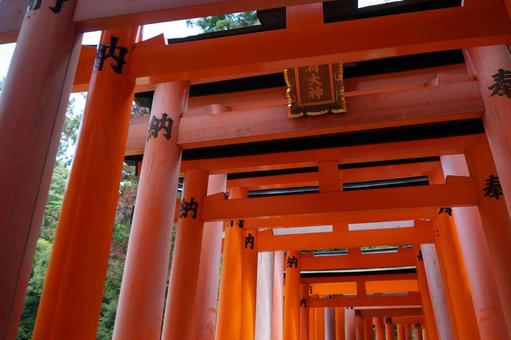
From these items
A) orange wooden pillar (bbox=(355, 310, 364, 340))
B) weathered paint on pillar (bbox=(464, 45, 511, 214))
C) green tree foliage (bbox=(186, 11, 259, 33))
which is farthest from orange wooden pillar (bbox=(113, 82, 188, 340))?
orange wooden pillar (bbox=(355, 310, 364, 340))

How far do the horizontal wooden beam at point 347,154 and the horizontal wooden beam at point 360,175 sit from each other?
1187 millimetres

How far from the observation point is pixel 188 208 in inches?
243

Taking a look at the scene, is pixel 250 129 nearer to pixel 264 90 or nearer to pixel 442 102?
pixel 264 90

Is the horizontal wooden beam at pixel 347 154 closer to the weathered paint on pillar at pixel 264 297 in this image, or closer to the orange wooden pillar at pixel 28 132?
the orange wooden pillar at pixel 28 132

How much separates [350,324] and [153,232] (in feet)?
55.7

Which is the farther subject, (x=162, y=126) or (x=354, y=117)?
(x=162, y=126)

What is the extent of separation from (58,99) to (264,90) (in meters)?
4.17

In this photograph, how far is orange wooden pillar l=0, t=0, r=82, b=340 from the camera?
2160 millimetres

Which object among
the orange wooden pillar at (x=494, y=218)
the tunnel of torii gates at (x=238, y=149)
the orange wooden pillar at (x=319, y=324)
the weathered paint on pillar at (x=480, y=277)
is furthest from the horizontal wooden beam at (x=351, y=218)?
the orange wooden pillar at (x=319, y=324)

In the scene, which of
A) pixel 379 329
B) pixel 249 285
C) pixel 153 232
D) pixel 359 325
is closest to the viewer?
pixel 153 232

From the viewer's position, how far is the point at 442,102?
4879 mm

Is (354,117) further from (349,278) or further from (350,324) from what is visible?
(350,324)

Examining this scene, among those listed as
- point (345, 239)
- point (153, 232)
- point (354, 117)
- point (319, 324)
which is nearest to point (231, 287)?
point (345, 239)

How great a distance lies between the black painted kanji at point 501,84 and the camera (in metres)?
4.46
